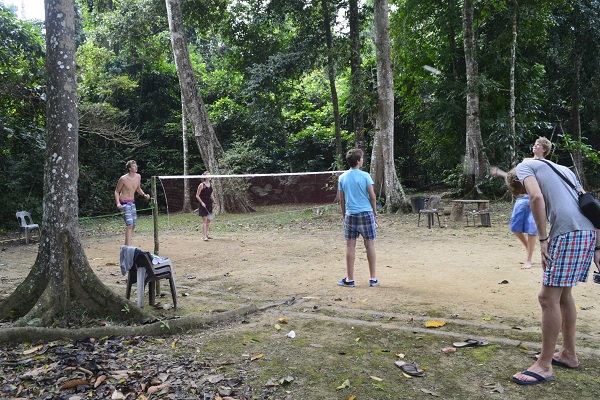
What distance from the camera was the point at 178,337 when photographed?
16.2 ft

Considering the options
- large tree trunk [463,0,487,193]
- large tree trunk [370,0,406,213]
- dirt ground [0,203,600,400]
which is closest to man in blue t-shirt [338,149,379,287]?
dirt ground [0,203,600,400]

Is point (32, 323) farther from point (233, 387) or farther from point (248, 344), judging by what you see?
point (233, 387)

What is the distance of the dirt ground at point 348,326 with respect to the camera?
3.74 metres

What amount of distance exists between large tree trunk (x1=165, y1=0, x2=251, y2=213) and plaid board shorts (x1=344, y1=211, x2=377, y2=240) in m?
10.4

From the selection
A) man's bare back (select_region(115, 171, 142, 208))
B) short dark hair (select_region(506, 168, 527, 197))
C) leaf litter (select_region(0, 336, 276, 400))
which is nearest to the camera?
leaf litter (select_region(0, 336, 276, 400))

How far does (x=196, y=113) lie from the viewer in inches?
736

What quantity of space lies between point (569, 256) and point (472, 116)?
15.4m

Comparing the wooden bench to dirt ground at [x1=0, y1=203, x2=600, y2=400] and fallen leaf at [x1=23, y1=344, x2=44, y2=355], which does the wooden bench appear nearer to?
dirt ground at [x1=0, y1=203, x2=600, y2=400]

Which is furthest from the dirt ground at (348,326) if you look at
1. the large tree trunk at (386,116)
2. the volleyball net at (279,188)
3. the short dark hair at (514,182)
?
the large tree trunk at (386,116)

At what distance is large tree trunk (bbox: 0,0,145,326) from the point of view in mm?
5418

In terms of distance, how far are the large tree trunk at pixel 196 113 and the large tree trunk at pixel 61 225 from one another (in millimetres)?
11315

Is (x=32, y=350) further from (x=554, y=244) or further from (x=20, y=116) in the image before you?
(x=20, y=116)

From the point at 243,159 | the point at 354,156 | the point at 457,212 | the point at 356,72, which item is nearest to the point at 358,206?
the point at 354,156

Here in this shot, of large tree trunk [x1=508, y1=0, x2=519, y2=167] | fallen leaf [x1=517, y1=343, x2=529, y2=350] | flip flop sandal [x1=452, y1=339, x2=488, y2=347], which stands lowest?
fallen leaf [x1=517, y1=343, x2=529, y2=350]
